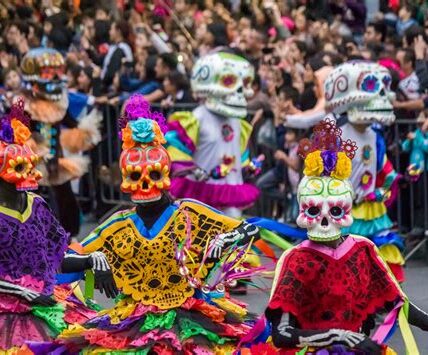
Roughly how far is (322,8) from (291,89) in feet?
17.4

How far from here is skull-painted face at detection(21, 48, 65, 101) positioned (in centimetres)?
1406

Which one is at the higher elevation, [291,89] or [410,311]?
[291,89]

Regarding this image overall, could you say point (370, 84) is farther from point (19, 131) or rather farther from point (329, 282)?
point (329, 282)

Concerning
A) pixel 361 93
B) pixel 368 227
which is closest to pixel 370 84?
pixel 361 93

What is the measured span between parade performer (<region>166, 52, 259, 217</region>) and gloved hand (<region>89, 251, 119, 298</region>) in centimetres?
416

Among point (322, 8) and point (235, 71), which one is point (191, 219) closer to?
point (235, 71)

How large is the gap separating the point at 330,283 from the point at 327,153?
2.15 ft

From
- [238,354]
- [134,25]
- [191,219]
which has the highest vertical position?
[134,25]

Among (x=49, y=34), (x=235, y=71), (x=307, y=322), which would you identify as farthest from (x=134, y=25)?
(x=307, y=322)

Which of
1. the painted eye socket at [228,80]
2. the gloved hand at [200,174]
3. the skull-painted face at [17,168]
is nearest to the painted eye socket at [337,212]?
the skull-painted face at [17,168]

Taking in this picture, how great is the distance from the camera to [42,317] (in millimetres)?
8703

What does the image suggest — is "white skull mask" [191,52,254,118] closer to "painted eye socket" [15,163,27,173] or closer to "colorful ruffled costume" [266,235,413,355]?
"painted eye socket" [15,163,27,173]

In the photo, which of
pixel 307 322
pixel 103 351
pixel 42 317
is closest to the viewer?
pixel 307 322

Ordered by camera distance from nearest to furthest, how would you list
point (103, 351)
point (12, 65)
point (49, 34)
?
point (103, 351)
point (12, 65)
point (49, 34)
